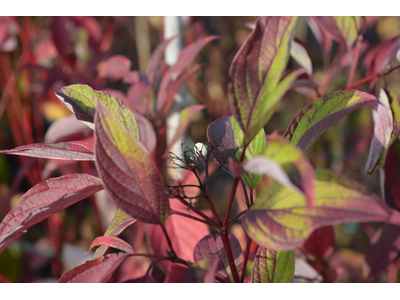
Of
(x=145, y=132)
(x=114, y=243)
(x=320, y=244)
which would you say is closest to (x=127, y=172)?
(x=114, y=243)

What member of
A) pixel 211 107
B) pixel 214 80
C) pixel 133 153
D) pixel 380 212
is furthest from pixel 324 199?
pixel 214 80

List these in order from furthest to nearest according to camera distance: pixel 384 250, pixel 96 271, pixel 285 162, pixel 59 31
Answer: pixel 59 31
pixel 384 250
pixel 96 271
pixel 285 162

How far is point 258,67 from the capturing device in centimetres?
31

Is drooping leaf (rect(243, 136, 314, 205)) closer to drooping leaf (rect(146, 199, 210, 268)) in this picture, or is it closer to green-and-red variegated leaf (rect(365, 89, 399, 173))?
green-and-red variegated leaf (rect(365, 89, 399, 173))

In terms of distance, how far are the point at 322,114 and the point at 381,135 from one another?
130 mm

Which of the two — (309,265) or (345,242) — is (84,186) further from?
(345,242)

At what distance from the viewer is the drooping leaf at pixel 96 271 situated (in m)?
0.33

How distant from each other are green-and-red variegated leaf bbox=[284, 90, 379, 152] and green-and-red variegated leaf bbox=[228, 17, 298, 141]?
3.3 inches

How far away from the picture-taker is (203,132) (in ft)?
6.06

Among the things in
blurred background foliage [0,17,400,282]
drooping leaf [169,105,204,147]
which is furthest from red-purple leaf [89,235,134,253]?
blurred background foliage [0,17,400,282]

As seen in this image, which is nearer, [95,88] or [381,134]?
[381,134]

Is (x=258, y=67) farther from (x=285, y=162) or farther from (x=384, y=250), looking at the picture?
(x=384, y=250)

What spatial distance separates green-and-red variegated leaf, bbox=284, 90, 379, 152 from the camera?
345 millimetres

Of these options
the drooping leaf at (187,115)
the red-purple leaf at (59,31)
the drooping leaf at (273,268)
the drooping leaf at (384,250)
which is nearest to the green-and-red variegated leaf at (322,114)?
the drooping leaf at (273,268)
